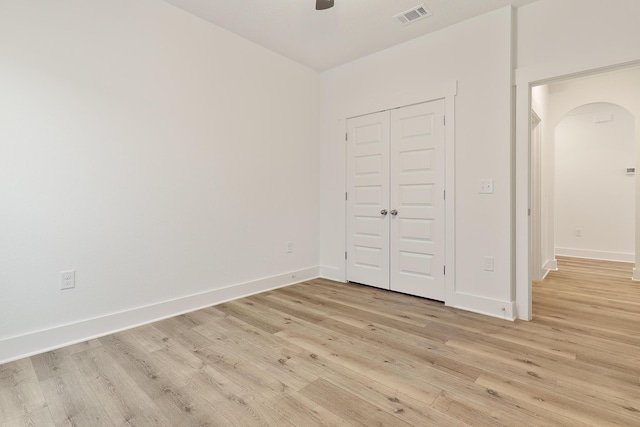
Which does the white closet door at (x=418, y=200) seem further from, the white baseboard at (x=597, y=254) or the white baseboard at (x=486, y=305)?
the white baseboard at (x=597, y=254)

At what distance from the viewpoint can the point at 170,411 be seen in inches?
63.7

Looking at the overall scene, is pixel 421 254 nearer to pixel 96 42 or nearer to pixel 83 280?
pixel 83 280

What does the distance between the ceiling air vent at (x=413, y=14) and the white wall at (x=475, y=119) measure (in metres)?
0.38

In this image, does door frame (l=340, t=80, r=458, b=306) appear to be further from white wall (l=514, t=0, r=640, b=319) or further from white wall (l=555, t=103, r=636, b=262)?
white wall (l=555, t=103, r=636, b=262)

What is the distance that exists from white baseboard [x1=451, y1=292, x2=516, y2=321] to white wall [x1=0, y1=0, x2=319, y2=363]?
210 cm

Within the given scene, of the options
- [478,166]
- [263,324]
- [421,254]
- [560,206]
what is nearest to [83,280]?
[263,324]

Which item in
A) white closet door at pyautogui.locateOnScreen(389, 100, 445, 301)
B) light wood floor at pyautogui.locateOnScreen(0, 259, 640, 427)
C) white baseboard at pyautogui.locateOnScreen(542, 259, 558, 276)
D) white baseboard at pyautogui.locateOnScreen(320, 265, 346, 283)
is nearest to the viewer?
light wood floor at pyautogui.locateOnScreen(0, 259, 640, 427)

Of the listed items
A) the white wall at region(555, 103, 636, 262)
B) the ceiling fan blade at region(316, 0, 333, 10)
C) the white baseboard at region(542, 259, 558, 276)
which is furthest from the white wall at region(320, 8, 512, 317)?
the white wall at region(555, 103, 636, 262)

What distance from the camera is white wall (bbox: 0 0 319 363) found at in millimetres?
2227

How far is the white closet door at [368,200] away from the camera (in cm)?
383

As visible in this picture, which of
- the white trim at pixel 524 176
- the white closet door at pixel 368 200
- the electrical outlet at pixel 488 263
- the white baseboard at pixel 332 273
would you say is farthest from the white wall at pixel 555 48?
the white baseboard at pixel 332 273

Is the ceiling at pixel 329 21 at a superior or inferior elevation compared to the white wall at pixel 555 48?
superior

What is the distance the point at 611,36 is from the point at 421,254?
244cm

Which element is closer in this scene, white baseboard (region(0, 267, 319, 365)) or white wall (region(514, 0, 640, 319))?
white baseboard (region(0, 267, 319, 365))
